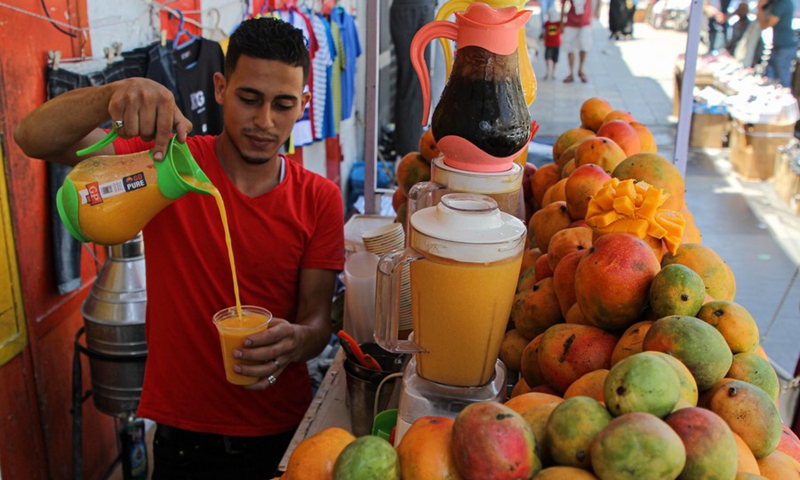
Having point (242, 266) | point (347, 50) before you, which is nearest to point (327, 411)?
point (242, 266)

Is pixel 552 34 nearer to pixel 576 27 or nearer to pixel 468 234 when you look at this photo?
pixel 576 27

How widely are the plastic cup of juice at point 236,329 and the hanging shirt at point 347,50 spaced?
518cm

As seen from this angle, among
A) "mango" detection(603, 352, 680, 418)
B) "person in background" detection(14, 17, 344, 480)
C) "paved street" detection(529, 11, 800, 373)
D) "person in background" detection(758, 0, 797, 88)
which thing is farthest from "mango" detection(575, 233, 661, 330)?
"person in background" detection(758, 0, 797, 88)

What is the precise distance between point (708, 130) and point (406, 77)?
4872 mm

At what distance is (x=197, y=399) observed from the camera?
82.6 inches

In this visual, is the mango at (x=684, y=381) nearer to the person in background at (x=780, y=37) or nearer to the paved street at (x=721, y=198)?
the paved street at (x=721, y=198)

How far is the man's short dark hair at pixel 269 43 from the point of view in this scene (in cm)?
198

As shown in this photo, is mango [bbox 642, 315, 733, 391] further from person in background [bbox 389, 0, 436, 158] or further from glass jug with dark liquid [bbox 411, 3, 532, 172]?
person in background [bbox 389, 0, 436, 158]

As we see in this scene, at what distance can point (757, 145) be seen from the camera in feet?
25.6

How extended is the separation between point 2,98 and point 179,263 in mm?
1031

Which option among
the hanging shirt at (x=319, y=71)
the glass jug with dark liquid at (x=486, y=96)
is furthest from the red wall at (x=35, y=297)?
the hanging shirt at (x=319, y=71)

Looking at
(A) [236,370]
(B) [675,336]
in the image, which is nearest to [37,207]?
(A) [236,370]

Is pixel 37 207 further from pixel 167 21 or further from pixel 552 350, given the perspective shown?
pixel 552 350

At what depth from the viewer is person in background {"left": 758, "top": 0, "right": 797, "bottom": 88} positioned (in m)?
8.67
